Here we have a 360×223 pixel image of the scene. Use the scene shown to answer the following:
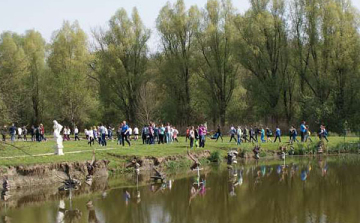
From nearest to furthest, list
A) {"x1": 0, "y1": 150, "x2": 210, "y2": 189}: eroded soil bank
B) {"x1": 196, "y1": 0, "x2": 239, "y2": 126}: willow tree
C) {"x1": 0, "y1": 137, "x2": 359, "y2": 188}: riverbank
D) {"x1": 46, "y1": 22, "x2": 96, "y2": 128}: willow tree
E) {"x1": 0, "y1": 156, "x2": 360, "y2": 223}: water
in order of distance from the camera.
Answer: {"x1": 0, "y1": 156, "x2": 360, "y2": 223}: water
{"x1": 0, "y1": 150, "x2": 210, "y2": 189}: eroded soil bank
{"x1": 0, "y1": 137, "x2": 359, "y2": 188}: riverbank
{"x1": 196, "y1": 0, "x2": 239, "y2": 126}: willow tree
{"x1": 46, "y1": 22, "x2": 96, "y2": 128}: willow tree

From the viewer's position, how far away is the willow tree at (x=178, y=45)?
178 ft

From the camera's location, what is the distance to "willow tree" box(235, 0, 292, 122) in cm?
5059

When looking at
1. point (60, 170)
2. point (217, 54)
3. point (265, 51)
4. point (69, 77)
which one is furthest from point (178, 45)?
point (60, 170)

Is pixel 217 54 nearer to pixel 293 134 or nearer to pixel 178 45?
pixel 178 45

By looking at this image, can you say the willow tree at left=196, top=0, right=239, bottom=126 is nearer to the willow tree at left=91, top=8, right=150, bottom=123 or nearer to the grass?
the willow tree at left=91, top=8, right=150, bottom=123

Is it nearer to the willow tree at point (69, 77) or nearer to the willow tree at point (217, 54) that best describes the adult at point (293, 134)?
the willow tree at point (217, 54)

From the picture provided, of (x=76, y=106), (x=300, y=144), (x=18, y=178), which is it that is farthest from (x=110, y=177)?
(x=76, y=106)

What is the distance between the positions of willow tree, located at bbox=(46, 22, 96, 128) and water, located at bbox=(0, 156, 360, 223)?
107 ft

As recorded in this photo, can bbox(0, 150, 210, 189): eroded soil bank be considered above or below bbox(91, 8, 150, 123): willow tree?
below

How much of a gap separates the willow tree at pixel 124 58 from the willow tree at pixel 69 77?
7.58 feet

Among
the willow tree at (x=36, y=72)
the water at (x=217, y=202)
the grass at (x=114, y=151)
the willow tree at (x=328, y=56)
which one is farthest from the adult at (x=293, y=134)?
the willow tree at (x=36, y=72)

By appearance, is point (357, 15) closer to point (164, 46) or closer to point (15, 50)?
point (164, 46)

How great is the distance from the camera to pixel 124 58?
185ft

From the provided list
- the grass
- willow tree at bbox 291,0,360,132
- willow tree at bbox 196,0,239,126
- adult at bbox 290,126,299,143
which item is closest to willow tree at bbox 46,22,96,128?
willow tree at bbox 196,0,239,126
